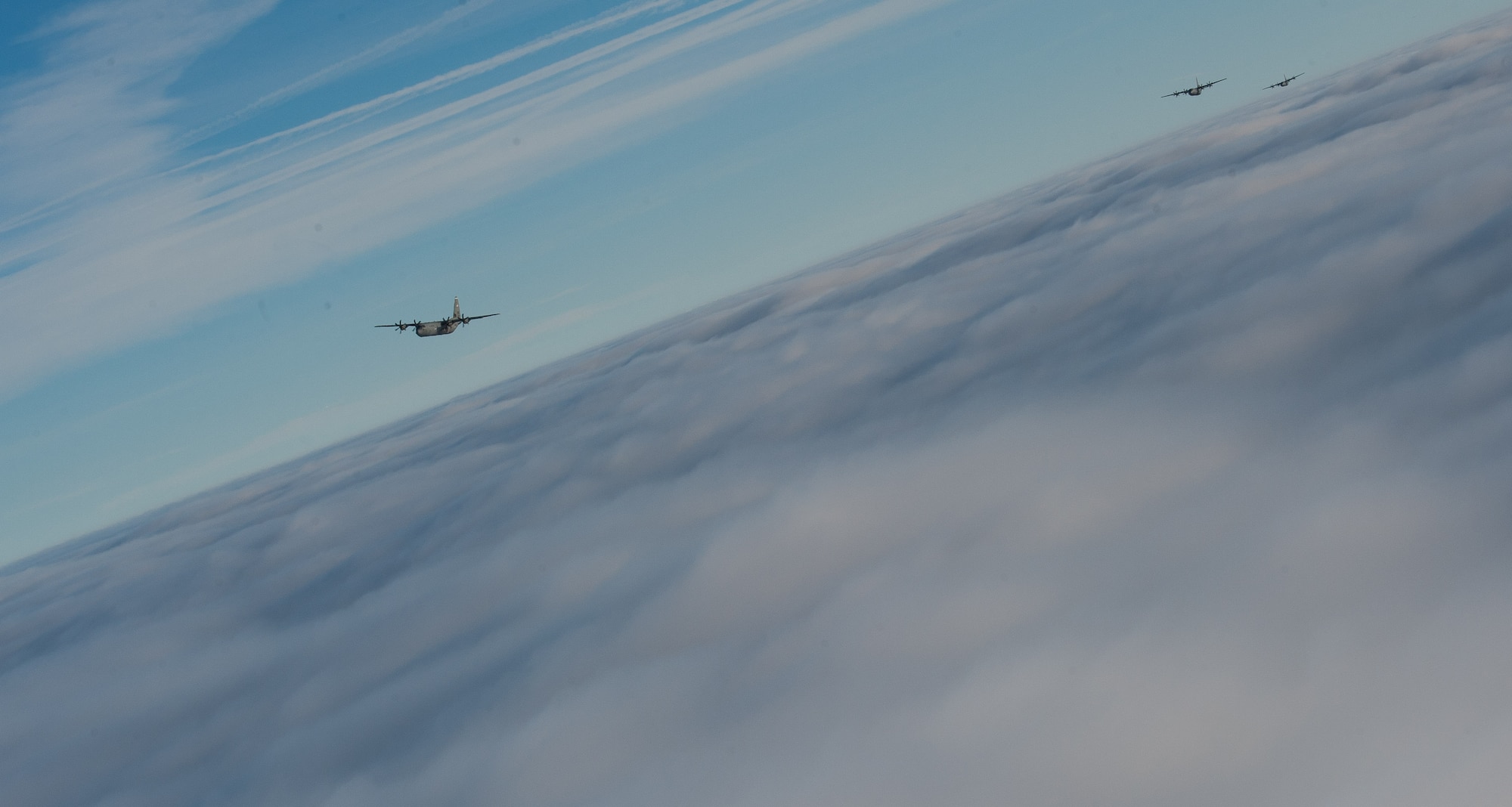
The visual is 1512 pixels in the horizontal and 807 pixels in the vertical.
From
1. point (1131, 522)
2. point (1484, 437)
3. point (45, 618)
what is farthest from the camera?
point (45, 618)

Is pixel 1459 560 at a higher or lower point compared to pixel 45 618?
higher

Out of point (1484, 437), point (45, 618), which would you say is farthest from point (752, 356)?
point (45, 618)

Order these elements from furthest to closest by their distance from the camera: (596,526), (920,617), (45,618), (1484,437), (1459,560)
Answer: (45,618)
(596,526)
(920,617)
(1484,437)
(1459,560)

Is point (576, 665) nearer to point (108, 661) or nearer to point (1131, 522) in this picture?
point (1131, 522)

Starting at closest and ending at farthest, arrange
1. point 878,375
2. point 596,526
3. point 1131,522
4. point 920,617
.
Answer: point 920,617 < point 1131,522 < point 596,526 < point 878,375

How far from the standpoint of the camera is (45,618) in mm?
147125

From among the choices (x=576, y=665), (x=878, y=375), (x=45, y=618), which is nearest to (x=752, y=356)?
(x=878, y=375)

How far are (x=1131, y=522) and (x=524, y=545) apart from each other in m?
53.1

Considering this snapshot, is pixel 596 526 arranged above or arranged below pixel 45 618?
above

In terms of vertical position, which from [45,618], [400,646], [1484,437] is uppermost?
[1484,437]

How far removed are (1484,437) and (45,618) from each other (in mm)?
186688

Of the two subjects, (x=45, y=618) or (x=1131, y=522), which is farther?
(x=45, y=618)

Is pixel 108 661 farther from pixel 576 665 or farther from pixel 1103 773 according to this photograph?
pixel 1103 773

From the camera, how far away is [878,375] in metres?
99.2
